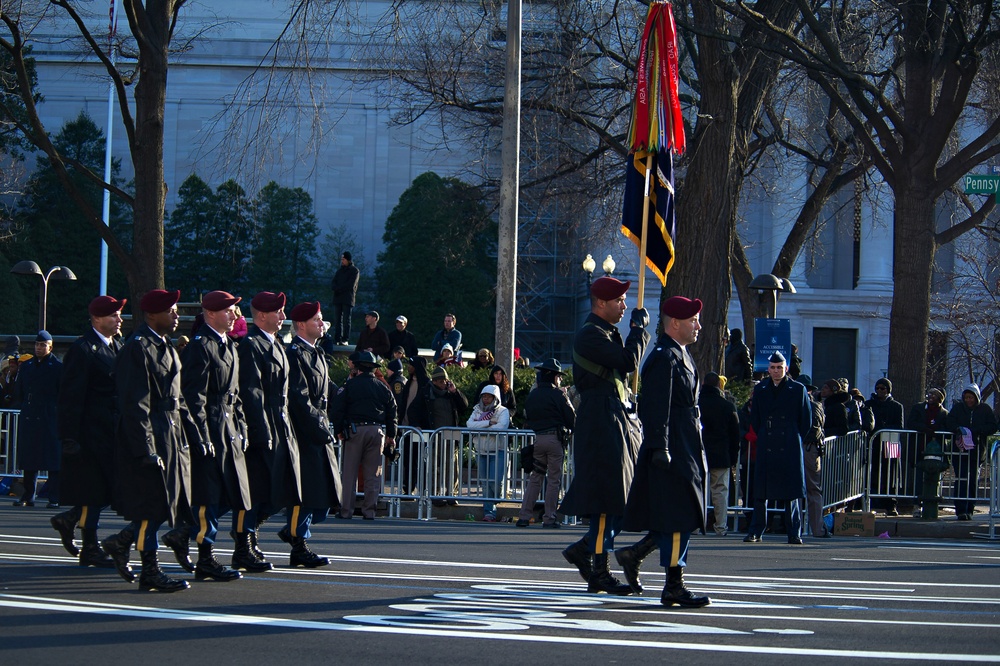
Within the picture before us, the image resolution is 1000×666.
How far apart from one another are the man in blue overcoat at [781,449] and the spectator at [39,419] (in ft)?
28.3

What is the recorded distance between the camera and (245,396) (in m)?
9.73

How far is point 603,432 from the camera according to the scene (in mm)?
9078

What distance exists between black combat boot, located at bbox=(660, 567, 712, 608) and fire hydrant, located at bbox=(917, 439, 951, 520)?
32.0 ft

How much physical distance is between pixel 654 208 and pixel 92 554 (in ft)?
17.7

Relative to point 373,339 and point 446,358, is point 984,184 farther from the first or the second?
point 373,339

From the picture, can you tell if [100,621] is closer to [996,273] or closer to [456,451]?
[456,451]

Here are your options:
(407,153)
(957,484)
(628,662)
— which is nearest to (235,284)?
(407,153)

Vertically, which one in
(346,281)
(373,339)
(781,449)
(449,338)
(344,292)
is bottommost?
(781,449)

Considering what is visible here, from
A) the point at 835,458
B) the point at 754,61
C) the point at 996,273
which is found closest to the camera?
the point at 835,458

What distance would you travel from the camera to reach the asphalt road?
706cm

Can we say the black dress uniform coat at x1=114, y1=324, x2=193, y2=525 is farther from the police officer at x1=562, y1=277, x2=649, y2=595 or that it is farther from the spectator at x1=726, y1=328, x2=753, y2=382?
the spectator at x1=726, y1=328, x2=753, y2=382

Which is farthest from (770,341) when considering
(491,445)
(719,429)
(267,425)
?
(267,425)

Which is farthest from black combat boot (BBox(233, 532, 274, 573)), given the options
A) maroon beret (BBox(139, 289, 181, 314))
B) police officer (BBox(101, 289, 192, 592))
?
maroon beret (BBox(139, 289, 181, 314))

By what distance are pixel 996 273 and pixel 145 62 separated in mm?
28381
